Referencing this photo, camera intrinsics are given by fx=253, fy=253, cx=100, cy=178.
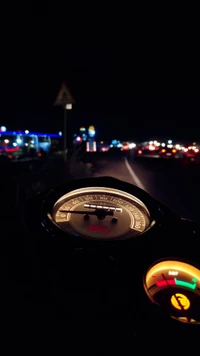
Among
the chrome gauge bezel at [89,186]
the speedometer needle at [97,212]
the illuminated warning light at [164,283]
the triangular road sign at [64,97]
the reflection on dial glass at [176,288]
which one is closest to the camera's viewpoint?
the reflection on dial glass at [176,288]

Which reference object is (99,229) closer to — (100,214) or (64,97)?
(100,214)

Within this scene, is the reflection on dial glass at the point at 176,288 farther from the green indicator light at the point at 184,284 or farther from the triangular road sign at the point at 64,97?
the triangular road sign at the point at 64,97

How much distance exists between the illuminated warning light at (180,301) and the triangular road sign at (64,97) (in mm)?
5716

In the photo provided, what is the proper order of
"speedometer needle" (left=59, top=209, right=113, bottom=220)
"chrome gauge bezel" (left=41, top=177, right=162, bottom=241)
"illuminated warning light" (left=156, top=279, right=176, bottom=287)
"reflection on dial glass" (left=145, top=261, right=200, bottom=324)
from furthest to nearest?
"speedometer needle" (left=59, top=209, right=113, bottom=220)
"chrome gauge bezel" (left=41, top=177, right=162, bottom=241)
"illuminated warning light" (left=156, top=279, right=176, bottom=287)
"reflection on dial glass" (left=145, top=261, right=200, bottom=324)

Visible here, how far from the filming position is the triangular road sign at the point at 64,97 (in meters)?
6.34

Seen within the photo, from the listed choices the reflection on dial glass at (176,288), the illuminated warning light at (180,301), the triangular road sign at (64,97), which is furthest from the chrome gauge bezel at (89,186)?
the triangular road sign at (64,97)

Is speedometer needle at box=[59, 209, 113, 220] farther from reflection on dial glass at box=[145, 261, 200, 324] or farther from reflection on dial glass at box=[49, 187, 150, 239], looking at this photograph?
reflection on dial glass at box=[145, 261, 200, 324]

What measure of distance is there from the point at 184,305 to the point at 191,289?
0.16 meters

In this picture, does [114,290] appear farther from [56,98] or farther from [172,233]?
[56,98]

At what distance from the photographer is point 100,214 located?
5.83ft

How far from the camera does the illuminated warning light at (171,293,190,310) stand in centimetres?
135

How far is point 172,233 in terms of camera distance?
1.67 m

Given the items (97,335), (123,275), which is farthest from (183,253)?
(97,335)

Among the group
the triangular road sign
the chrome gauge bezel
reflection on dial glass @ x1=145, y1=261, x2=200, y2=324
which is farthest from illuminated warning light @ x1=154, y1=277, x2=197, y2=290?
the triangular road sign
